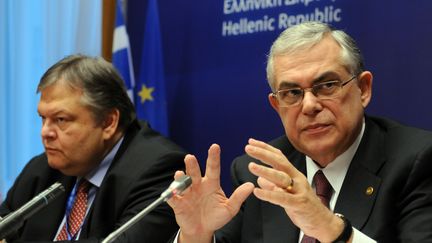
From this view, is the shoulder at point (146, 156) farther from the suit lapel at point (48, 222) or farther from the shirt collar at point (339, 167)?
the shirt collar at point (339, 167)

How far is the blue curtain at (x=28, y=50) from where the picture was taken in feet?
16.6

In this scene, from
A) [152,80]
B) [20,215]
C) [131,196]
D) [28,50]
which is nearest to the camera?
[20,215]

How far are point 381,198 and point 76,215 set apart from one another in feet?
5.17

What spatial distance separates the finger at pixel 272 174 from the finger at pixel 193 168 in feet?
1.06

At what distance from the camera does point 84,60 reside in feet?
11.3

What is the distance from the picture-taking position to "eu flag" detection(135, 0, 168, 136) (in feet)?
15.2

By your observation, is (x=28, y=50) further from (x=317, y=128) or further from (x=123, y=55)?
(x=317, y=128)

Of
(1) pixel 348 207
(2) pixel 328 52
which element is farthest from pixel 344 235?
(2) pixel 328 52

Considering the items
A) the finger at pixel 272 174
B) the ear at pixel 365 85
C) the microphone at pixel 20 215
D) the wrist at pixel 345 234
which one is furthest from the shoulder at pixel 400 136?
the microphone at pixel 20 215

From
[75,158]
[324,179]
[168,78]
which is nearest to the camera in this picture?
[324,179]

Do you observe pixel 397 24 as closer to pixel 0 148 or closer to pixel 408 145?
pixel 408 145

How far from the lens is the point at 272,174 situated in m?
2.00

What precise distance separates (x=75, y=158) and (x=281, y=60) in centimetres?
127

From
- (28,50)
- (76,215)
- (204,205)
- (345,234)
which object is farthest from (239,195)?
(28,50)
